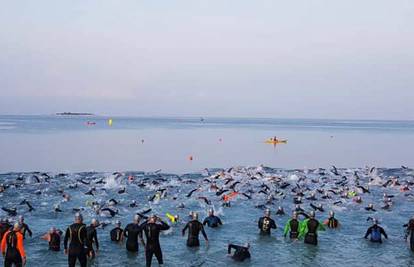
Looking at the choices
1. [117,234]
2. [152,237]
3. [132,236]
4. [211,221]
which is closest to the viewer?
[152,237]

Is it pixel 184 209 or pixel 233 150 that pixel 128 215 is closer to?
pixel 184 209

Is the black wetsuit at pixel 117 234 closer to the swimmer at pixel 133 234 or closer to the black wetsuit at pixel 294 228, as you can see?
the swimmer at pixel 133 234

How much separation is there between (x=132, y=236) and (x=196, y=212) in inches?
247

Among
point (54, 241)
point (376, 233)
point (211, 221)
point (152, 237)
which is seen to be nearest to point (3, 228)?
point (54, 241)

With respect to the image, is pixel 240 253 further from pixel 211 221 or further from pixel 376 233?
pixel 376 233

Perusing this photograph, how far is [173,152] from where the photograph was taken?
66375 mm

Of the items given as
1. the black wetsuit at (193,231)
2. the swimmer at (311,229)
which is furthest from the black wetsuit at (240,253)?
the swimmer at (311,229)

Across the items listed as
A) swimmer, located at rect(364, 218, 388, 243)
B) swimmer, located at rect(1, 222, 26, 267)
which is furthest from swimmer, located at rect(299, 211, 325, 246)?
swimmer, located at rect(1, 222, 26, 267)

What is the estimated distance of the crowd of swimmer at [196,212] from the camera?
14946 mm

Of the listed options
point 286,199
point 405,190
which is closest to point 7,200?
point 286,199

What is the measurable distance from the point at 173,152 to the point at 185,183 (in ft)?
97.7

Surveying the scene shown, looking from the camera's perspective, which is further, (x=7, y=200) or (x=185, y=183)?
(x=185, y=183)

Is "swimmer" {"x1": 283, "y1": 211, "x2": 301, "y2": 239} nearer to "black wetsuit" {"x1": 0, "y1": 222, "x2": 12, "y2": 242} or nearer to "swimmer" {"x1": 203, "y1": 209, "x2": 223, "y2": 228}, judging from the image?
"swimmer" {"x1": 203, "y1": 209, "x2": 223, "y2": 228}

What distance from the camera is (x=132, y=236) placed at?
1734 cm
